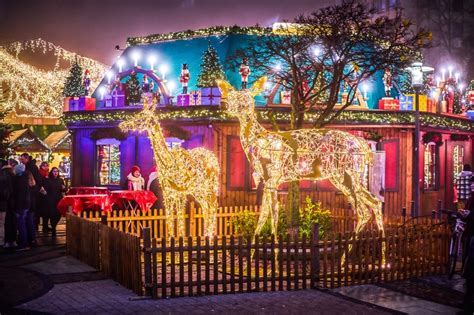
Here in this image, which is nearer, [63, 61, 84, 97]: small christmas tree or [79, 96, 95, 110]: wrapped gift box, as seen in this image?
[79, 96, 95, 110]: wrapped gift box

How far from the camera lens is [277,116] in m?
20.7

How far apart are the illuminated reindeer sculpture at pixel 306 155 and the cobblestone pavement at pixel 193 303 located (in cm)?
285

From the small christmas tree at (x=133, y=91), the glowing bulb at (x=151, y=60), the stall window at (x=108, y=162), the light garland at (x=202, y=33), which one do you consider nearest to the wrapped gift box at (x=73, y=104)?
the stall window at (x=108, y=162)

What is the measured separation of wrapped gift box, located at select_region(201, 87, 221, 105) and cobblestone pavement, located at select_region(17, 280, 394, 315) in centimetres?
1108

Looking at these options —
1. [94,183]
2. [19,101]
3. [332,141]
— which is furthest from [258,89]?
[19,101]

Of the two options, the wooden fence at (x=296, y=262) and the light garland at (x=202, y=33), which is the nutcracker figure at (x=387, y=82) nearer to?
the light garland at (x=202, y=33)

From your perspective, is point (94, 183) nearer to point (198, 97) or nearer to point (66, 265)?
point (198, 97)

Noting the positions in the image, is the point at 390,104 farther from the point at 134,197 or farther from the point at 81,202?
the point at 81,202

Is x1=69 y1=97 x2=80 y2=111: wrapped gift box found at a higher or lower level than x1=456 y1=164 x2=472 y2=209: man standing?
higher

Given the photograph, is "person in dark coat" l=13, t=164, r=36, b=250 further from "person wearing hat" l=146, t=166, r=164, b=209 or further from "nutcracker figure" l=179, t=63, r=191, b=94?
"nutcracker figure" l=179, t=63, r=191, b=94

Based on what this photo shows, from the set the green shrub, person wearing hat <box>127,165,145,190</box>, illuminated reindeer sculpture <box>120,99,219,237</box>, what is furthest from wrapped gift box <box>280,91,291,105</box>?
illuminated reindeer sculpture <box>120,99,219,237</box>

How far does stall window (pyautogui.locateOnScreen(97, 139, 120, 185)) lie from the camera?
2347 centimetres

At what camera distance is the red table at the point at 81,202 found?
55.4 ft

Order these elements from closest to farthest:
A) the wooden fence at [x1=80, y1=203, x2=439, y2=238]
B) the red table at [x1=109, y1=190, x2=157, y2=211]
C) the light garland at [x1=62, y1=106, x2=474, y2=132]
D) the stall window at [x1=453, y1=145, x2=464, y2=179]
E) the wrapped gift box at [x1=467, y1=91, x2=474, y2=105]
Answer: the wooden fence at [x1=80, y1=203, x2=439, y2=238] → the red table at [x1=109, y1=190, x2=157, y2=211] → the light garland at [x1=62, y1=106, x2=474, y2=132] → the wrapped gift box at [x1=467, y1=91, x2=474, y2=105] → the stall window at [x1=453, y1=145, x2=464, y2=179]
